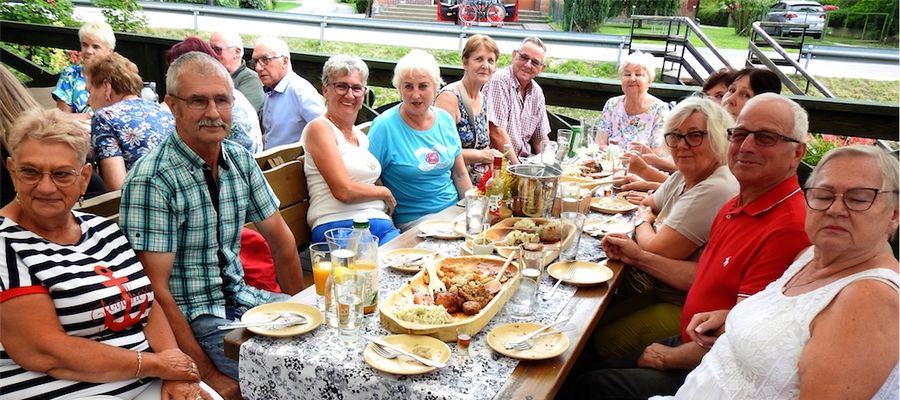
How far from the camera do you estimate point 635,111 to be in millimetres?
4234

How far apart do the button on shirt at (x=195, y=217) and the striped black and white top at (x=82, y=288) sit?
0.12m

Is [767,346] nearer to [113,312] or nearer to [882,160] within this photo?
[882,160]

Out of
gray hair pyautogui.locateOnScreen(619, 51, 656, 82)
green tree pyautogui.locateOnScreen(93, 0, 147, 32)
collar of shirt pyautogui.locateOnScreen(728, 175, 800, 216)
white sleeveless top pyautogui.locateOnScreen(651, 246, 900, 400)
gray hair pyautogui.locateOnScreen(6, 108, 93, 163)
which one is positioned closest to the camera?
white sleeveless top pyautogui.locateOnScreen(651, 246, 900, 400)

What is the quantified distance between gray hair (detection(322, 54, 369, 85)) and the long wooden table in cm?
141

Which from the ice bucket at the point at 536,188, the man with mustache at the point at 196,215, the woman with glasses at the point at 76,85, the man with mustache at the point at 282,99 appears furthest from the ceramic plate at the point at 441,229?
the woman with glasses at the point at 76,85

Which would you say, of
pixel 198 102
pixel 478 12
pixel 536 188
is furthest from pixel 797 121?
pixel 478 12

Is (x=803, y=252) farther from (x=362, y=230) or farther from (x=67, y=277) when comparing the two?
(x=67, y=277)

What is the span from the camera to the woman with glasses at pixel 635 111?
409 cm

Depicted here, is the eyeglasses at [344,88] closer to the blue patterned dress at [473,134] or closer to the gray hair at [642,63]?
the blue patterned dress at [473,134]

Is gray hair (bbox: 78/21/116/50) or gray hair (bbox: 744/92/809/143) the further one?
gray hair (bbox: 78/21/116/50)

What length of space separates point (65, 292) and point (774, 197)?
2057mm

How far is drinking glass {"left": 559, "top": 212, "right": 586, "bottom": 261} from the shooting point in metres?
2.15

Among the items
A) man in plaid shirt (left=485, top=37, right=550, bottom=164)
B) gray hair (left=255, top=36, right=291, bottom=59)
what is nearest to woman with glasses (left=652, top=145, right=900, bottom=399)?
man in plaid shirt (left=485, top=37, right=550, bottom=164)

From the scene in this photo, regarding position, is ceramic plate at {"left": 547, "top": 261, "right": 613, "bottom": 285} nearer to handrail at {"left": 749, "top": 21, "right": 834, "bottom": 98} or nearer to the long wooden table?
the long wooden table
